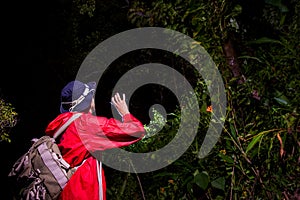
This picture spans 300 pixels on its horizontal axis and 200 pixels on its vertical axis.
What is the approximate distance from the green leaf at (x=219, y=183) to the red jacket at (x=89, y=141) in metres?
0.50

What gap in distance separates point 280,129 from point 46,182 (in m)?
1.35

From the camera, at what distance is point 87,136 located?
2.37m

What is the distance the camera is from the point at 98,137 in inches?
92.3

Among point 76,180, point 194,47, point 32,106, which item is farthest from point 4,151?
point 194,47

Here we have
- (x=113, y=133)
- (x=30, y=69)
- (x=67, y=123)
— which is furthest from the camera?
(x=30, y=69)

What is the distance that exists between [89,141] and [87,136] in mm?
32

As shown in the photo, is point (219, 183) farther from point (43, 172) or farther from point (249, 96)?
point (43, 172)

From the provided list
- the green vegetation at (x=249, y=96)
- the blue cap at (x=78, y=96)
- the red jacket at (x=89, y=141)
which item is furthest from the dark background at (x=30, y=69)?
the green vegetation at (x=249, y=96)

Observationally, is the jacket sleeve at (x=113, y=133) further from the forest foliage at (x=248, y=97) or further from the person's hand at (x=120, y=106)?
the forest foliage at (x=248, y=97)

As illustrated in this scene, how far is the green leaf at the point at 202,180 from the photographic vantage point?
2.31 m

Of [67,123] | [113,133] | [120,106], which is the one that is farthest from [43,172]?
[120,106]

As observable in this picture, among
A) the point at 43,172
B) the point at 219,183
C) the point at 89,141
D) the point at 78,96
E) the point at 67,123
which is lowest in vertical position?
the point at 219,183

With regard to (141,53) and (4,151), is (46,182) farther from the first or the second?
(141,53)

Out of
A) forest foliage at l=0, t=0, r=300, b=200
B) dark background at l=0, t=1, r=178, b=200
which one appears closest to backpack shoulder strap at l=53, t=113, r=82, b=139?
forest foliage at l=0, t=0, r=300, b=200
